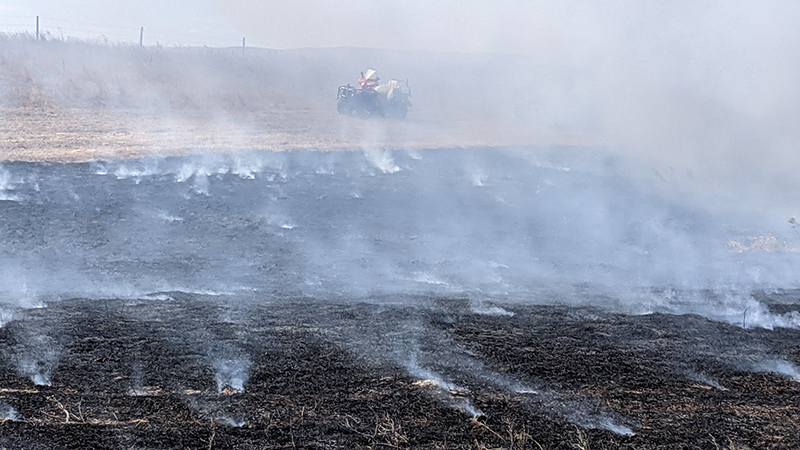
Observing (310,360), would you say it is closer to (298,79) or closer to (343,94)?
(343,94)

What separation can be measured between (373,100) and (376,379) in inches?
700

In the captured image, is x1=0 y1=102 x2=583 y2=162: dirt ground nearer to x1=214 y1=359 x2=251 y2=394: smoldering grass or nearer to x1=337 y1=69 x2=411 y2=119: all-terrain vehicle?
x1=337 y1=69 x2=411 y2=119: all-terrain vehicle

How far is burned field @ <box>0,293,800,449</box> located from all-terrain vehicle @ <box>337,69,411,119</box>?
15.8 meters

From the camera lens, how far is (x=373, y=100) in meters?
22.2

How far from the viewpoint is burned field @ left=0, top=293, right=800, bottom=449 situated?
439 cm

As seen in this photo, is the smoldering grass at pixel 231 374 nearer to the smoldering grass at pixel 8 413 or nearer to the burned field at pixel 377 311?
the burned field at pixel 377 311

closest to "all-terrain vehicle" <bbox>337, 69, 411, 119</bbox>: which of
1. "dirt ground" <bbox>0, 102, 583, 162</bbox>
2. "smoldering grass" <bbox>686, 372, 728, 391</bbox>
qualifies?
"dirt ground" <bbox>0, 102, 583, 162</bbox>

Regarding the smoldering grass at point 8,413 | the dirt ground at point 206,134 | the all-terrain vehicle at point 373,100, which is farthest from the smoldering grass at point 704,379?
the all-terrain vehicle at point 373,100

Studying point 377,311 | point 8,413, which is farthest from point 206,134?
point 8,413

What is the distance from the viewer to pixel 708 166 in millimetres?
16359

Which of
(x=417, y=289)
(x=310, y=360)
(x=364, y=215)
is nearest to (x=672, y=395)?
(x=310, y=360)

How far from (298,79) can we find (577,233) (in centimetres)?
2398

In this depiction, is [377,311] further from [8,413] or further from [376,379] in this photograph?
[8,413]

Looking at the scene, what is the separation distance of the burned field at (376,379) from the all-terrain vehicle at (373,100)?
51.9ft
